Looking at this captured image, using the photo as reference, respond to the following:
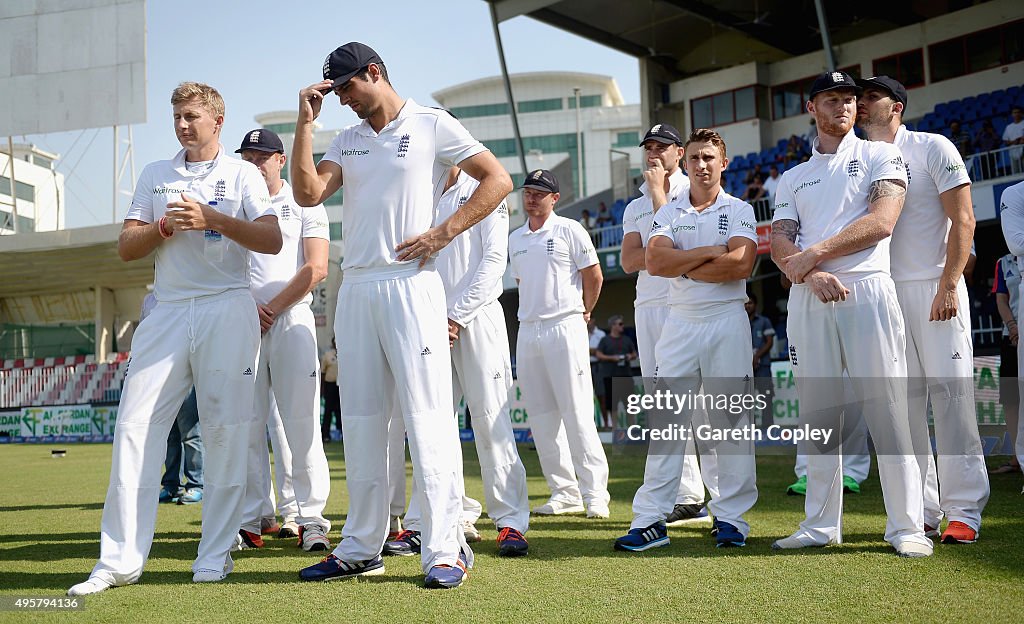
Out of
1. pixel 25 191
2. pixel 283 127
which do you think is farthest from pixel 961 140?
pixel 283 127

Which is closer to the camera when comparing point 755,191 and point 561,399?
point 561,399

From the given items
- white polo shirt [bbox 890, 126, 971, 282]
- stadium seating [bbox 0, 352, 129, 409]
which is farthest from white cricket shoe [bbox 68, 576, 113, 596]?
stadium seating [bbox 0, 352, 129, 409]

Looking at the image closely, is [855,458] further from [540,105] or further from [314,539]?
[540,105]

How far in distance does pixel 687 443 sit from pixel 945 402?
4.99ft

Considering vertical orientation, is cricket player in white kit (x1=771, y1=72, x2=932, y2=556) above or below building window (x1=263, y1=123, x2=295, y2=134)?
below

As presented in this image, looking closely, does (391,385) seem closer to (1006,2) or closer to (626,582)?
(626,582)

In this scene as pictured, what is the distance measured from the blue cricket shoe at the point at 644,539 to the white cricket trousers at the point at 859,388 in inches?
29.9

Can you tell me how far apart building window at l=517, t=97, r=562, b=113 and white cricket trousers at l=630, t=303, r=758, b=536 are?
A: 231ft

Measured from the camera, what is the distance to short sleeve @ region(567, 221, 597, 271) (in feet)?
24.6

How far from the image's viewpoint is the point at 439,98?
7575cm

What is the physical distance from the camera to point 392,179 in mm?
4469

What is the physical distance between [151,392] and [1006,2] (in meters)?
29.1

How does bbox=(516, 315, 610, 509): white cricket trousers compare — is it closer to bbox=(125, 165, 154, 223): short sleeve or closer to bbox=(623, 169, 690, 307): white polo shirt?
bbox=(623, 169, 690, 307): white polo shirt

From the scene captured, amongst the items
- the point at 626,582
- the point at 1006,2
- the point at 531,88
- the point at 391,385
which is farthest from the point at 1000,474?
the point at 531,88
